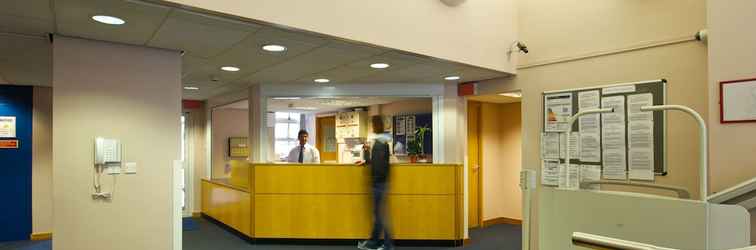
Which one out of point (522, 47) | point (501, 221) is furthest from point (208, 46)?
point (501, 221)

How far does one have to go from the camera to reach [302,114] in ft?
36.2

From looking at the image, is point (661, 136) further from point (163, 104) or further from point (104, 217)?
point (104, 217)

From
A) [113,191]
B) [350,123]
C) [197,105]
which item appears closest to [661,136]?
[113,191]

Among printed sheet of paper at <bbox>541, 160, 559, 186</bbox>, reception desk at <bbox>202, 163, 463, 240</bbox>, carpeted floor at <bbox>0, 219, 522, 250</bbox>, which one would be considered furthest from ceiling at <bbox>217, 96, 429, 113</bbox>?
printed sheet of paper at <bbox>541, 160, 559, 186</bbox>

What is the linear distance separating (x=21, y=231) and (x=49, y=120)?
1.57 meters

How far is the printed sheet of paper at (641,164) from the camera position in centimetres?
423

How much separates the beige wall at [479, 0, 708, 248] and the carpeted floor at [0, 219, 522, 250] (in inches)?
41.9

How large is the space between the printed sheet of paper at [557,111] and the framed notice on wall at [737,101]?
1.62 meters

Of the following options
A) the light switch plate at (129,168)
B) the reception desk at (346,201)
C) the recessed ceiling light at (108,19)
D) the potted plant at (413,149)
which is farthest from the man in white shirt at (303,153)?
the recessed ceiling light at (108,19)

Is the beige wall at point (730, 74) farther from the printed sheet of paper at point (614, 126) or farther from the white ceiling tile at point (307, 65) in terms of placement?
the white ceiling tile at point (307, 65)

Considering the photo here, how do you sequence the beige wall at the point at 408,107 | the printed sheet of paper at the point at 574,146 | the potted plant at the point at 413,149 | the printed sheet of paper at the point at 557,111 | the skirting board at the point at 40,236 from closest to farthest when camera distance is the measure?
the printed sheet of paper at the point at 574,146 < the printed sheet of paper at the point at 557,111 < the skirting board at the point at 40,236 < the beige wall at the point at 408,107 < the potted plant at the point at 413,149

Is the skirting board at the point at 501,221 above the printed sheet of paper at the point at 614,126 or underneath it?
underneath

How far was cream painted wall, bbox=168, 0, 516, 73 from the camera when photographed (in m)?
3.33

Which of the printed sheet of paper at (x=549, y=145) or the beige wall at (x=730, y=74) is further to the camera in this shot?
the printed sheet of paper at (x=549, y=145)
